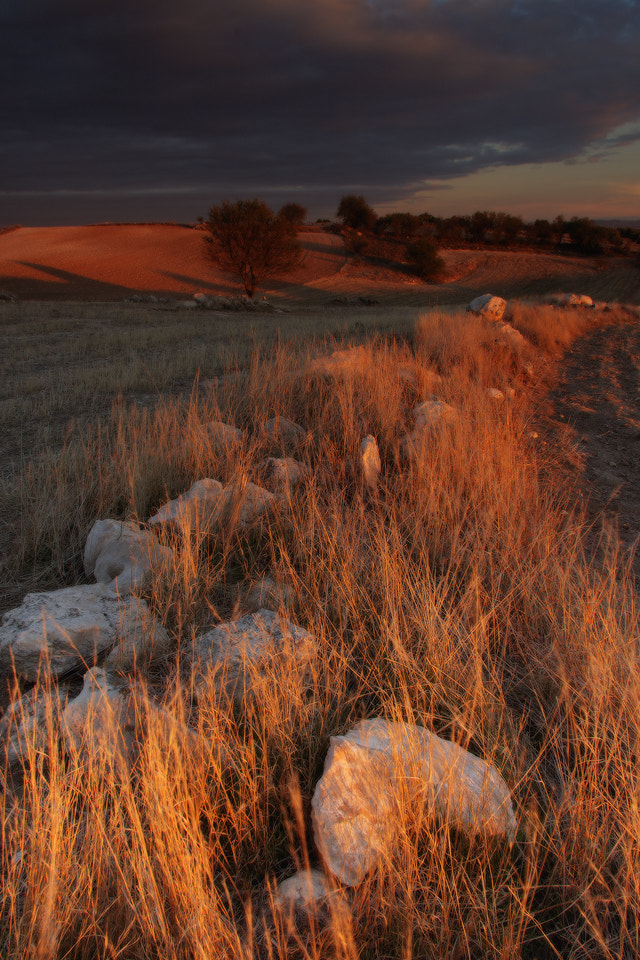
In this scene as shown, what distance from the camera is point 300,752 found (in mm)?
1818

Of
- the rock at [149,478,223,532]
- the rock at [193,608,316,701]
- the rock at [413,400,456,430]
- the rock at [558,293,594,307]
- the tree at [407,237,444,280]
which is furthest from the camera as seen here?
the tree at [407,237,444,280]

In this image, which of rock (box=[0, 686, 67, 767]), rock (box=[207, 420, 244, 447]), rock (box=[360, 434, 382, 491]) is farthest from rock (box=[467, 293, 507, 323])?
rock (box=[0, 686, 67, 767])

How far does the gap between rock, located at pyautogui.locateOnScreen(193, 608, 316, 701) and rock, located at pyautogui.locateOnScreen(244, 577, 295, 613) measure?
222mm

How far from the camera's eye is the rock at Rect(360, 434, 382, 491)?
4070mm

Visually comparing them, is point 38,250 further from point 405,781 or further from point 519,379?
point 405,781

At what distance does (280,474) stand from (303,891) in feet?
8.66

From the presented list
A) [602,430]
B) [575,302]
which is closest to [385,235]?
[575,302]

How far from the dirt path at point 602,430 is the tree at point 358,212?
46560mm

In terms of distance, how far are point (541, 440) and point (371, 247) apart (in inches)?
1777

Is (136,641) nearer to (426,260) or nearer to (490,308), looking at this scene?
(490,308)

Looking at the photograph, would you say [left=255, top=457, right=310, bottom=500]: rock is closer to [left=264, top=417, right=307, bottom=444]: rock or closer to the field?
the field

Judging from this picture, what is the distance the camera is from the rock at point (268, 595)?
258 cm

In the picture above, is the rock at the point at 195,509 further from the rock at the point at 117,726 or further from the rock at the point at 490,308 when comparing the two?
the rock at the point at 490,308

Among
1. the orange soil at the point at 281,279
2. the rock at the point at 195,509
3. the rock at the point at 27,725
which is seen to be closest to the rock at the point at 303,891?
the rock at the point at 27,725
